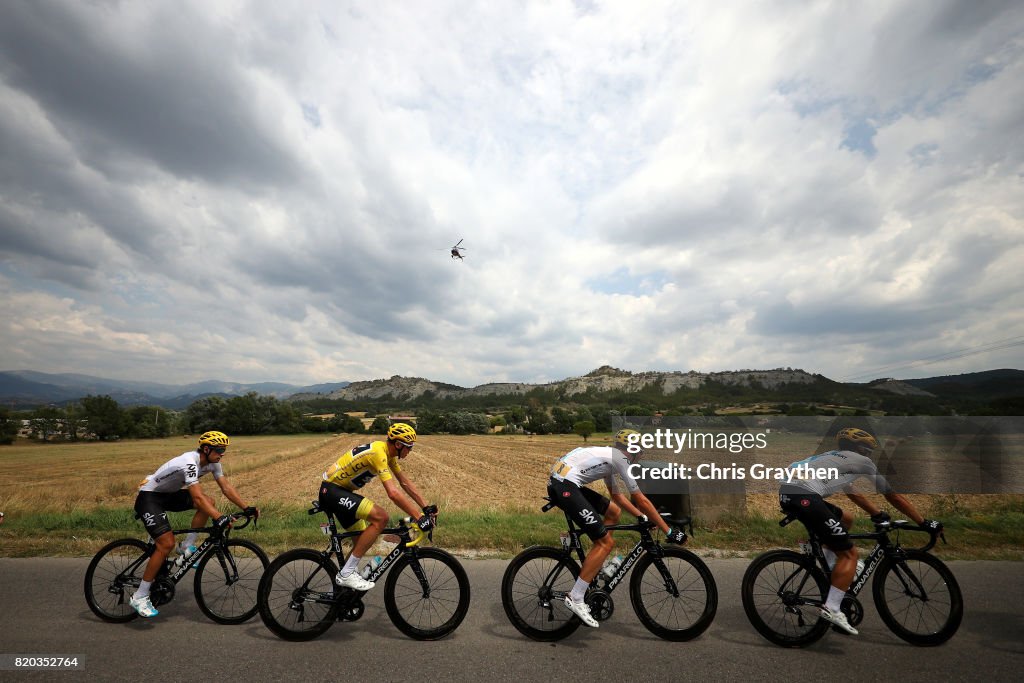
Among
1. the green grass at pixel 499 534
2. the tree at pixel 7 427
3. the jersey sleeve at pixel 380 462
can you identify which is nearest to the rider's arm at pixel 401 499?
the jersey sleeve at pixel 380 462

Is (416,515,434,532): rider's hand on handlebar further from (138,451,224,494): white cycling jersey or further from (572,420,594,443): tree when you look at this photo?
(572,420,594,443): tree

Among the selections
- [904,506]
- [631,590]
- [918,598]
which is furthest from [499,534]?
[904,506]

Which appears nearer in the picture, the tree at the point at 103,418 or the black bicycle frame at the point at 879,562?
the black bicycle frame at the point at 879,562

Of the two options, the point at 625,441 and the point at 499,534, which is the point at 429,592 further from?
the point at 499,534

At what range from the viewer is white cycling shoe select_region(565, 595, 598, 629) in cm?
436

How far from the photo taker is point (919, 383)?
82.8m

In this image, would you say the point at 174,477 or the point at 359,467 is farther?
the point at 174,477

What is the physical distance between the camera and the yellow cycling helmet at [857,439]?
16.1ft

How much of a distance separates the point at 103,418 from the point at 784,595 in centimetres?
10443

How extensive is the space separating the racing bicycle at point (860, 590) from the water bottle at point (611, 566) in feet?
4.00

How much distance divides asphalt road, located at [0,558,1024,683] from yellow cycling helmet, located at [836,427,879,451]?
6.07 ft

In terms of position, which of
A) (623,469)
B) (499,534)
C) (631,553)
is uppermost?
(623,469)

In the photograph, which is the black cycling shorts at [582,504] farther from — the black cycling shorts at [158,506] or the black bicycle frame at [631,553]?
the black cycling shorts at [158,506]

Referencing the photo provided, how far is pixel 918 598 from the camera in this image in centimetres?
455
